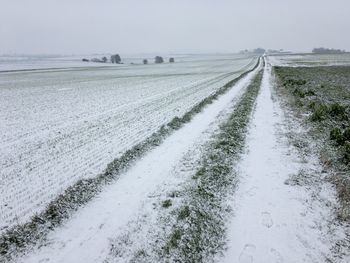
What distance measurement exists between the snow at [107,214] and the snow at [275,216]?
2220mm

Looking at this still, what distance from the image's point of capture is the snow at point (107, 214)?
5.19 metres

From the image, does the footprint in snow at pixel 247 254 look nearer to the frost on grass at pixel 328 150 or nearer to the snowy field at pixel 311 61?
the frost on grass at pixel 328 150

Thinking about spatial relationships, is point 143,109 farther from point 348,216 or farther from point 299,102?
point 348,216

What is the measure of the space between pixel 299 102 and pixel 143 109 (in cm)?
1009

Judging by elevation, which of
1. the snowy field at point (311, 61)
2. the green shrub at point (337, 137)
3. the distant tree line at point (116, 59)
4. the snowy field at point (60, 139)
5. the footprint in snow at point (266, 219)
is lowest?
the distant tree line at point (116, 59)

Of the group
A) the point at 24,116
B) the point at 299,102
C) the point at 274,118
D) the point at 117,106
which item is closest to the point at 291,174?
the point at 274,118

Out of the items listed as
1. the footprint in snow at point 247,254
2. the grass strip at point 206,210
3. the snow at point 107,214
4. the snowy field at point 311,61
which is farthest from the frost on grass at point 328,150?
the snowy field at point 311,61

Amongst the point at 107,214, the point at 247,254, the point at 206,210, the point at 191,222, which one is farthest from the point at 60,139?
the point at 247,254

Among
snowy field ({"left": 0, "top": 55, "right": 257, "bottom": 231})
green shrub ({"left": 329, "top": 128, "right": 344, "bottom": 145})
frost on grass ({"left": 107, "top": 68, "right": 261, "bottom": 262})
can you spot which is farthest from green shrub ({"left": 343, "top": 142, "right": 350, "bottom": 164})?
snowy field ({"left": 0, "top": 55, "right": 257, "bottom": 231})

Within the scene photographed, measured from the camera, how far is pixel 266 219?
20.1 feet

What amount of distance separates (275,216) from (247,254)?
1490 millimetres

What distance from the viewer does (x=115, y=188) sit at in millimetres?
7684

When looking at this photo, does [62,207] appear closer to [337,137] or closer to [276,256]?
[276,256]

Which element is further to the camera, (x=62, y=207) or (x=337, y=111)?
(x=337, y=111)
